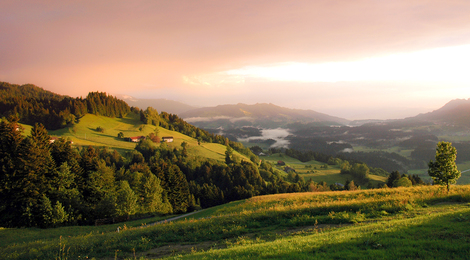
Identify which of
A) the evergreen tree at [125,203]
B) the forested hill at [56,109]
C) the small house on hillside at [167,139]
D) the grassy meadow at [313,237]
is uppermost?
the forested hill at [56,109]

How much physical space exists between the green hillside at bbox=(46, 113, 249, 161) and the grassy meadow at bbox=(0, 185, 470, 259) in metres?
100

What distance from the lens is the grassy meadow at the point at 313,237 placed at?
7.78 meters

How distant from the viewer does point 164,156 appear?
107000 mm

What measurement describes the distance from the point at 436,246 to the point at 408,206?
8.13 meters

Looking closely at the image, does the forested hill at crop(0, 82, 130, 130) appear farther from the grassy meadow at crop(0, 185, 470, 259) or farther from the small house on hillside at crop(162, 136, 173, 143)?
the grassy meadow at crop(0, 185, 470, 259)

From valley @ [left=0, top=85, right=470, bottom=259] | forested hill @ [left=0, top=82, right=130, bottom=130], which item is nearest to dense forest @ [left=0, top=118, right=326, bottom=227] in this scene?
valley @ [left=0, top=85, right=470, bottom=259]

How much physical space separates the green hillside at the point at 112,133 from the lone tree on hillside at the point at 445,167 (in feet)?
350

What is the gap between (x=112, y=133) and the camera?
403ft

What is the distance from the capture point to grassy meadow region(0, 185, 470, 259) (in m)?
7.78

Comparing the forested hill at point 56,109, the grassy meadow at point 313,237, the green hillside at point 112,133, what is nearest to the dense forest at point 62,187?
the grassy meadow at point 313,237

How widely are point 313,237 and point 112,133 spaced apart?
134811 mm

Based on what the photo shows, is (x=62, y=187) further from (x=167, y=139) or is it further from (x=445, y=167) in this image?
(x=167, y=139)

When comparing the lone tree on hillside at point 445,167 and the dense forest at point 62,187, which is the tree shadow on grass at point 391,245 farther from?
the dense forest at point 62,187

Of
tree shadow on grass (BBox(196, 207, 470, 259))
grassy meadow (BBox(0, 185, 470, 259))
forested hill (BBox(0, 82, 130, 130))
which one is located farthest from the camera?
forested hill (BBox(0, 82, 130, 130))
